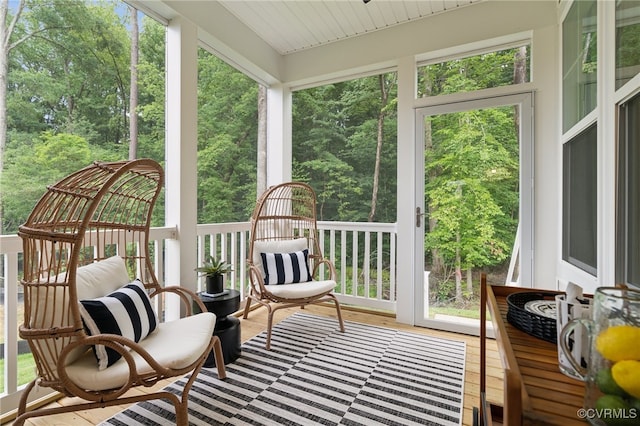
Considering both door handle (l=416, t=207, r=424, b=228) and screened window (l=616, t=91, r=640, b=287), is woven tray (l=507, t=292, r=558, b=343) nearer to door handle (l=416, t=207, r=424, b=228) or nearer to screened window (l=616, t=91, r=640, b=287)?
screened window (l=616, t=91, r=640, b=287)

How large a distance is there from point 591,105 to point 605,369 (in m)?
1.86

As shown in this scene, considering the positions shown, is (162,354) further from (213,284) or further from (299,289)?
(299,289)

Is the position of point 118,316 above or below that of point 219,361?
above

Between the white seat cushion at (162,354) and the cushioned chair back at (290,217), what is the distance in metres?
1.52

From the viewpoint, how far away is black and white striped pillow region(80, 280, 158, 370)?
1.28 meters

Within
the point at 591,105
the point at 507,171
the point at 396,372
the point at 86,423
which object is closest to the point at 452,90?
the point at 507,171

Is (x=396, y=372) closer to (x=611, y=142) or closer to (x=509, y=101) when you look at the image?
(x=611, y=142)

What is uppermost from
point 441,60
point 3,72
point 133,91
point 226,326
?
point 441,60

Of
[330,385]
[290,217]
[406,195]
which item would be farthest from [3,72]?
[406,195]

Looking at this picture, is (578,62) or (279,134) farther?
(279,134)

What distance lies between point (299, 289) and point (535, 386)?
2.02 metres

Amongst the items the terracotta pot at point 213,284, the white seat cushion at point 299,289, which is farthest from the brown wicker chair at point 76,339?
the white seat cushion at point 299,289

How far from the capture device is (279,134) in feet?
12.1

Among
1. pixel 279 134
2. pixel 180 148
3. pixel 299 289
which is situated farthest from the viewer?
pixel 279 134
